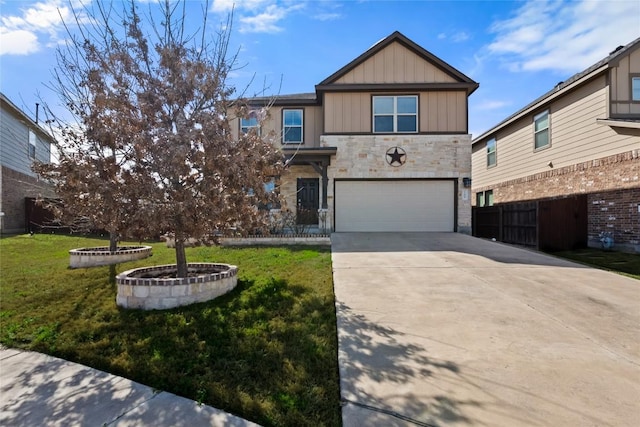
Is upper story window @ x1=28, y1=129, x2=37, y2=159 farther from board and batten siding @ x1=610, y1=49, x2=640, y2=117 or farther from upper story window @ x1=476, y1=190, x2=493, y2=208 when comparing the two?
board and batten siding @ x1=610, y1=49, x2=640, y2=117

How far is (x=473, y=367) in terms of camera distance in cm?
300

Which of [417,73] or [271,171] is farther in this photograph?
[417,73]

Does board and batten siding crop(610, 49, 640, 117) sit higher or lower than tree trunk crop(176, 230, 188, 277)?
higher

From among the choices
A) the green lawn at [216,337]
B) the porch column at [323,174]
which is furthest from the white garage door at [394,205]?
the green lawn at [216,337]

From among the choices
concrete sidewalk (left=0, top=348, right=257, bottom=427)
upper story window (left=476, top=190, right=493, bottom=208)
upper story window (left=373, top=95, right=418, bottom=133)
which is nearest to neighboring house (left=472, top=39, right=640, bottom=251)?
upper story window (left=476, top=190, right=493, bottom=208)

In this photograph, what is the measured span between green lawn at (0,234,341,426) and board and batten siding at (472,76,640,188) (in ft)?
34.3

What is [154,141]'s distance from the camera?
15.0ft

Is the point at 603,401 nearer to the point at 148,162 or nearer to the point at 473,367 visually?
the point at 473,367

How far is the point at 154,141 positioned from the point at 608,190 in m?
12.8

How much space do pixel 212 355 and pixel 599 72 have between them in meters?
13.6

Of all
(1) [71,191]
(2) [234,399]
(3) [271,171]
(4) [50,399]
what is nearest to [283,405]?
(2) [234,399]

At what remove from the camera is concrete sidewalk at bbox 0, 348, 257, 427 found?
2432 mm

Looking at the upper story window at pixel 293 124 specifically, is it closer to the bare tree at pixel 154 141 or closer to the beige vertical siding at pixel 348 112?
the beige vertical siding at pixel 348 112

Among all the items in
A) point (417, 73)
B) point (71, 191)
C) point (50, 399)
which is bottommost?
point (50, 399)
